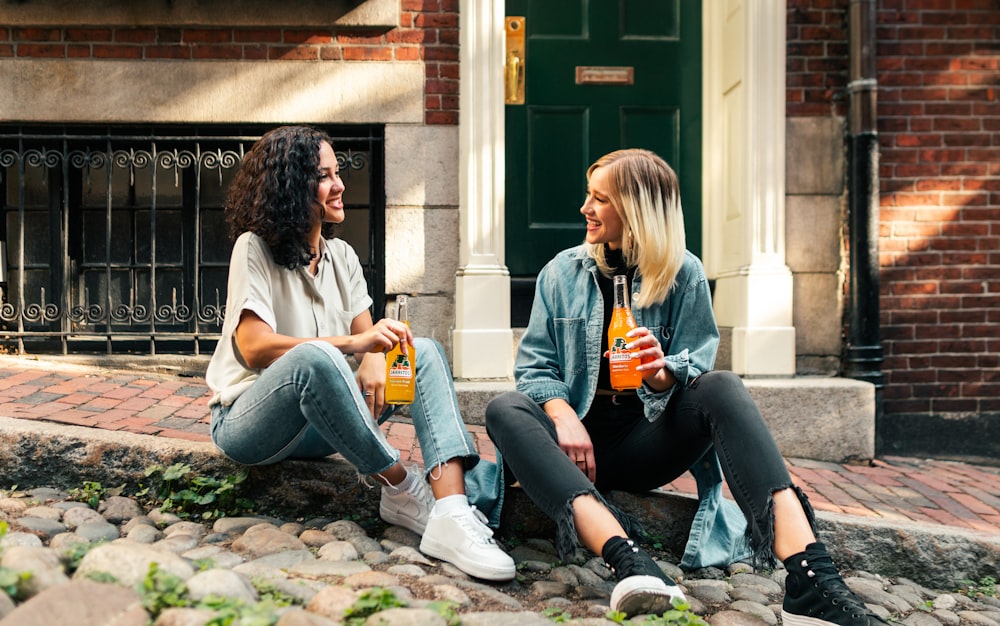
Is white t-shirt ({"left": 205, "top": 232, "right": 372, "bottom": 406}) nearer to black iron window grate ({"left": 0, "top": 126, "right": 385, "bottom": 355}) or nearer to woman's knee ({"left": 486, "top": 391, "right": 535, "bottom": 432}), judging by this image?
woman's knee ({"left": 486, "top": 391, "right": 535, "bottom": 432})

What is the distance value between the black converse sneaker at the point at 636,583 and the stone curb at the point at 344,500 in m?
0.67

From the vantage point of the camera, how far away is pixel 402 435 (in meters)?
4.03

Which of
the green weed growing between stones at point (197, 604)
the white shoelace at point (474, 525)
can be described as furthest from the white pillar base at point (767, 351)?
the green weed growing between stones at point (197, 604)

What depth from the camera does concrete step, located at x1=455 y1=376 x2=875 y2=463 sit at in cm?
477

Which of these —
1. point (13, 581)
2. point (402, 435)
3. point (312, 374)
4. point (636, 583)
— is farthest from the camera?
point (402, 435)

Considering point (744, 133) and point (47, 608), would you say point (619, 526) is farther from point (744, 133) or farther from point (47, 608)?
point (744, 133)

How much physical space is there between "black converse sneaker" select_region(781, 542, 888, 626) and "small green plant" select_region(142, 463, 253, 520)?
174cm

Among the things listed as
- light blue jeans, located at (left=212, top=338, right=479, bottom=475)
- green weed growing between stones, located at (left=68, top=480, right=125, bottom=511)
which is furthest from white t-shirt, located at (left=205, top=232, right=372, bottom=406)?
green weed growing between stones, located at (left=68, top=480, right=125, bottom=511)

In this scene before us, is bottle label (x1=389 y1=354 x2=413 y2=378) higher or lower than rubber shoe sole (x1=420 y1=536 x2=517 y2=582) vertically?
higher

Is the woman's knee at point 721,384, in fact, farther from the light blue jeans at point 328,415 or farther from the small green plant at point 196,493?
the small green plant at point 196,493

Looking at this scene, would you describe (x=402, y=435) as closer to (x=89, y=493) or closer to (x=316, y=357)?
(x=89, y=493)

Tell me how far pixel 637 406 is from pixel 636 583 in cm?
80

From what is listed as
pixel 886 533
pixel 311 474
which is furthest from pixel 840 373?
pixel 311 474

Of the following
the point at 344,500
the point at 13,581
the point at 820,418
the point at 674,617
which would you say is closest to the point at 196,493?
the point at 344,500
